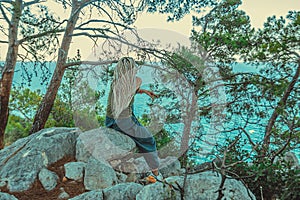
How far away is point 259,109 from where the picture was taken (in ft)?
12.8

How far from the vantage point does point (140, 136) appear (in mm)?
2846

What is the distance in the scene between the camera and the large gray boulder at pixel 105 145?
285 centimetres

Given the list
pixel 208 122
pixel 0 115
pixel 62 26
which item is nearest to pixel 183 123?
pixel 208 122

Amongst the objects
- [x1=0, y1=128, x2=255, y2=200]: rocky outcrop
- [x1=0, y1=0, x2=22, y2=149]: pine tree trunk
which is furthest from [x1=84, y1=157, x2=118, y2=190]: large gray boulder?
[x1=0, y1=0, x2=22, y2=149]: pine tree trunk

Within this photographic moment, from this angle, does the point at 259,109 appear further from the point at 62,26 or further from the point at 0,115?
the point at 0,115

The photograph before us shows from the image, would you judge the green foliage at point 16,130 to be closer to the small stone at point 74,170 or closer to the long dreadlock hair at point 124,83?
the small stone at point 74,170

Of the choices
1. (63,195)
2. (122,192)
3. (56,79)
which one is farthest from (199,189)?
(56,79)

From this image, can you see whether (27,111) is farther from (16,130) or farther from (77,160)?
(77,160)

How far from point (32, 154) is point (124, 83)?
3.99 ft

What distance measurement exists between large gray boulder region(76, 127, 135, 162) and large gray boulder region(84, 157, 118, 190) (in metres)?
0.08

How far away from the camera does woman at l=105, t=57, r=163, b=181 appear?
2.73 metres

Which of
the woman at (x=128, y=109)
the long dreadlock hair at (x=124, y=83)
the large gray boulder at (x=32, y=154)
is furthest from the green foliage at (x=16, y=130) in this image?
the long dreadlock hair at (x=124, y=83)

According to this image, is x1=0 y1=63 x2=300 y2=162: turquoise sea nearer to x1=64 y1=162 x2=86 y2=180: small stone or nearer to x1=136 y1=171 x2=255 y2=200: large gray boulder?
x1=64 y1=162 x2=86 y2=180: small stone

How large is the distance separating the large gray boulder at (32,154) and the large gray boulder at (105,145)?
0.70ft
